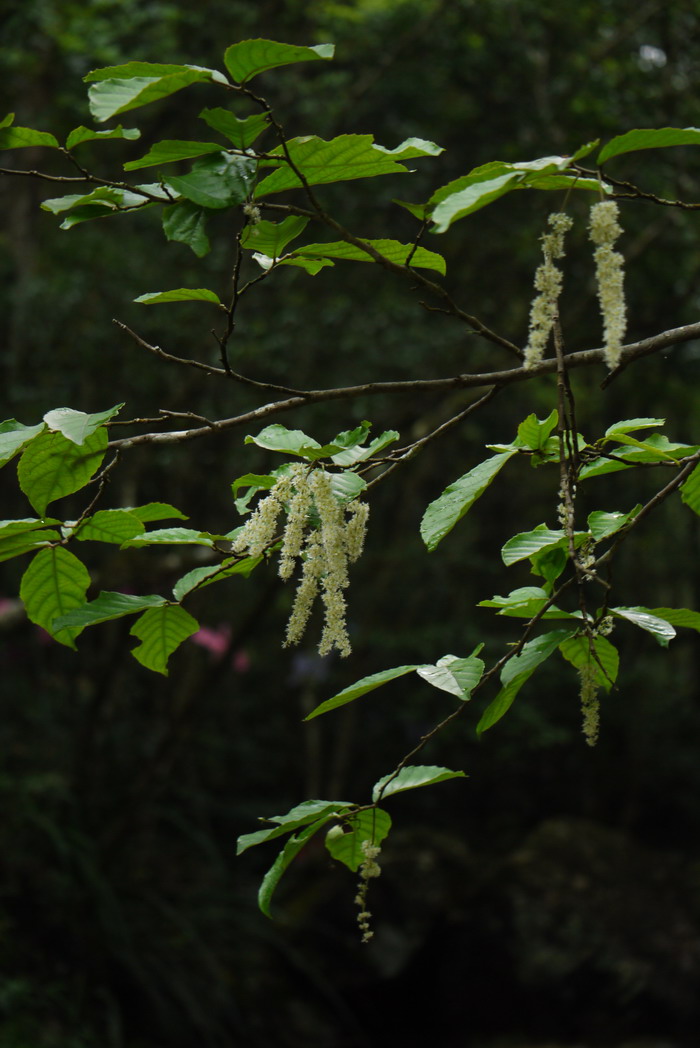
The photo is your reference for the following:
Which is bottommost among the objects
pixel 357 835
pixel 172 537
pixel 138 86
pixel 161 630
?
pixel 357 835

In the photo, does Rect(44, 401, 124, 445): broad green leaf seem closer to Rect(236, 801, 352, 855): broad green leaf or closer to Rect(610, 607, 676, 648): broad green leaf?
Rect(236, 801, 352, 855): broad green leaf

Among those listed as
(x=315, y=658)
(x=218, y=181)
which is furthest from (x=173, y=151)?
(x=315, y=658)

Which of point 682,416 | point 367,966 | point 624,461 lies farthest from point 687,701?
point 624,461

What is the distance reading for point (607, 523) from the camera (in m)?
0.93

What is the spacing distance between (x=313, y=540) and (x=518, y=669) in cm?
20

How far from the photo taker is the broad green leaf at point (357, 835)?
2.82ft

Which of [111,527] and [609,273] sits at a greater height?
[609,273]

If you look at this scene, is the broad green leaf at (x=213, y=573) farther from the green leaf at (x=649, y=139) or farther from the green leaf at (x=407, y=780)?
the green leaf at (x=649, y=139)

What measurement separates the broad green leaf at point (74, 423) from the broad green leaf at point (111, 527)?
11cm

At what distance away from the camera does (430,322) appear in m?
4.05

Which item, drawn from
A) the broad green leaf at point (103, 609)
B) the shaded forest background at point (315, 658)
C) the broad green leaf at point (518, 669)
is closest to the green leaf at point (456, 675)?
the broad green leaf at point (518, 669)

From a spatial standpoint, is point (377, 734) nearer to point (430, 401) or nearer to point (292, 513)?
point (430, 401)

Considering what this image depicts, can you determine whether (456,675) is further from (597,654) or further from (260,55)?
(260,55)

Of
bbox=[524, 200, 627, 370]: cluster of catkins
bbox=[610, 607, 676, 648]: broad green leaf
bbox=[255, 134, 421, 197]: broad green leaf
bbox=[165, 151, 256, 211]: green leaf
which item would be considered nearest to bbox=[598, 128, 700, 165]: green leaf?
bbox=[524, 200, 627, 370]: cluster of catkins
